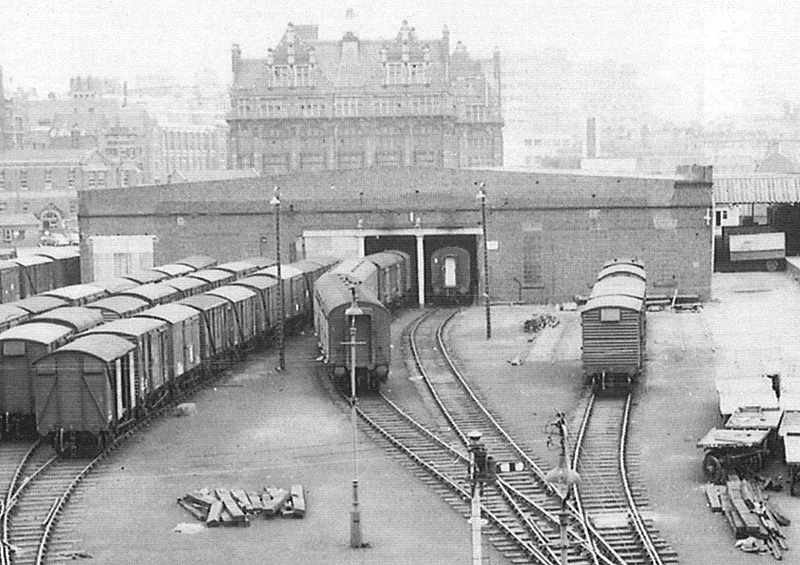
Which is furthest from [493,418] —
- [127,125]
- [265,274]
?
[127,125]

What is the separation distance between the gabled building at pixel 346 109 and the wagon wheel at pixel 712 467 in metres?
78.3

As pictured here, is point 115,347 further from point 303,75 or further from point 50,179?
point 50,179

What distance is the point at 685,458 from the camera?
96.4ft

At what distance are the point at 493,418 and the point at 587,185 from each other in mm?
28840

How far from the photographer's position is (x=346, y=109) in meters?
106

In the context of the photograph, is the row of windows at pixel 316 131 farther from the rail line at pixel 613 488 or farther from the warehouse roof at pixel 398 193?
the rail line at pixel 613 488

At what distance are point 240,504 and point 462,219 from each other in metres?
37.1

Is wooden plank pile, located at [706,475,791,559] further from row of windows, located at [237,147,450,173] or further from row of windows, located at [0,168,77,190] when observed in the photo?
row of windows, located at [0,168,77,190]

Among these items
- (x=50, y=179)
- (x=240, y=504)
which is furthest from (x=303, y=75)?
(x=240, y=504)

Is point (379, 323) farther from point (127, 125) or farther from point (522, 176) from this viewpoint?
point (127, 125)

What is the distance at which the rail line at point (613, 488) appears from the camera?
22.6 metres

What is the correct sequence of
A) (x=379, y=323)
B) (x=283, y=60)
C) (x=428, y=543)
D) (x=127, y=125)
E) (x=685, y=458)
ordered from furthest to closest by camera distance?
(x=127, y=125)
(x=283, y=60)
(x=379, y=323)
(x=685, y=458)
(x=428, y=543)

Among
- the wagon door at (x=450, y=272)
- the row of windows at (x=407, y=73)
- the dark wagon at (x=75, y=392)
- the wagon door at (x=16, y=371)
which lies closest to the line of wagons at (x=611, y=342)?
the dark wagon at (x=75, y=392)

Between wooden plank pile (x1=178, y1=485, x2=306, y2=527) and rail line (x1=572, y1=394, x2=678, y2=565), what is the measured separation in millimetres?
5775
